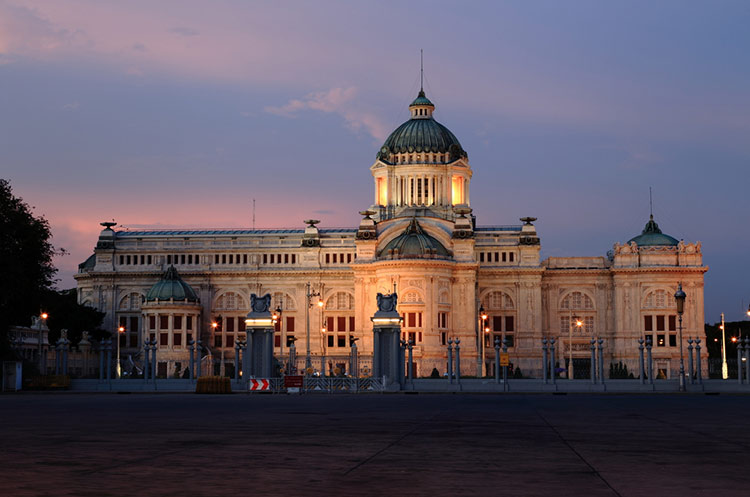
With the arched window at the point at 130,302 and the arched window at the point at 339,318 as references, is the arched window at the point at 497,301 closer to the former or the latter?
the arched window at the point at 339,318

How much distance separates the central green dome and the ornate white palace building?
0.18 metres

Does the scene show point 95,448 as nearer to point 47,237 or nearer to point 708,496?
point 708,496

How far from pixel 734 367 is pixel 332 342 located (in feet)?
157

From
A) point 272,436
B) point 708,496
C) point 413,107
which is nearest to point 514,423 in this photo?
point 272,436

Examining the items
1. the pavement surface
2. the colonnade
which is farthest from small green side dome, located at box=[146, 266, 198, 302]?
the pavement surface

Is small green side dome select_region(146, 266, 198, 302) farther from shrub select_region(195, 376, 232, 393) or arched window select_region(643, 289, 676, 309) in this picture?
shrub select_region(195, 376, 232, 393)

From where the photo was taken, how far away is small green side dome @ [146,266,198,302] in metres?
126

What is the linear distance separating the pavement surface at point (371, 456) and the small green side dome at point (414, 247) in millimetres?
87707

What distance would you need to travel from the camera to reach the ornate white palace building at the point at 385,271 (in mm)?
122875

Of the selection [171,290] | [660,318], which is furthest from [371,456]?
[660,318]

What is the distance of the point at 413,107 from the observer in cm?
13900

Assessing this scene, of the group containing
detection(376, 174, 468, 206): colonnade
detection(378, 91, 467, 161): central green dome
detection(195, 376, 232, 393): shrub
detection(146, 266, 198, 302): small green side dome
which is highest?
detection(378, 91, 467, 161): central green dome

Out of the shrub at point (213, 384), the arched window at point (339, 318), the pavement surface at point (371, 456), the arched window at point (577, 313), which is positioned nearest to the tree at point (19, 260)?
the shrub at point (213, 384)

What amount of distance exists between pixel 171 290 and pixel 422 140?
3680 centimetres
